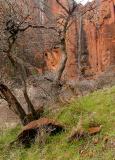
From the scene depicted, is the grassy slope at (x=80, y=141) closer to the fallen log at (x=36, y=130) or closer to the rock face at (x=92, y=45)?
the fallen log at (x=36, y=130)

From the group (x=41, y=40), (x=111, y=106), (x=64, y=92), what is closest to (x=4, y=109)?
(x=41, y=40)

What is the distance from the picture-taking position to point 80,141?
26.2 feet

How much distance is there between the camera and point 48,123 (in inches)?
336

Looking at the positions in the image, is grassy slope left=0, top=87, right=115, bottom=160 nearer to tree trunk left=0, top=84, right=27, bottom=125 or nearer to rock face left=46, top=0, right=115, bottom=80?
tree trunk left=0, top=84, right=27, bottom=125

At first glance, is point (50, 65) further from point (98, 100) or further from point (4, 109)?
point (98, 100)

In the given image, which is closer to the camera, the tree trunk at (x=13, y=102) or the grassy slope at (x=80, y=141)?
the grassy slope at (x=80, y=141)

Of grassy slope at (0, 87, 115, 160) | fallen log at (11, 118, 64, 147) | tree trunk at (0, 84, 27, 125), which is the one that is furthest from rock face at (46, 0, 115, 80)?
fallen log at (11, 118, 64, 147)

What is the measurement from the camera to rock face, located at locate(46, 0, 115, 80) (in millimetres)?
29281

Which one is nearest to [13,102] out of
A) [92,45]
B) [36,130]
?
[36,130]

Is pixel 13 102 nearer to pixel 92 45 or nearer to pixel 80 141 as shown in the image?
pixel 80 141

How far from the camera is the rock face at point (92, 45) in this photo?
96.1ft

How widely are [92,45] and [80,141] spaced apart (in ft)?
75.7

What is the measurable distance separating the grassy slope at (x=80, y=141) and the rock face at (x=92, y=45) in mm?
18706

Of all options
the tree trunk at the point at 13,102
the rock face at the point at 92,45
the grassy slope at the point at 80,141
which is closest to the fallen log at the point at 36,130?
the grassy slope at the point at 80,141
